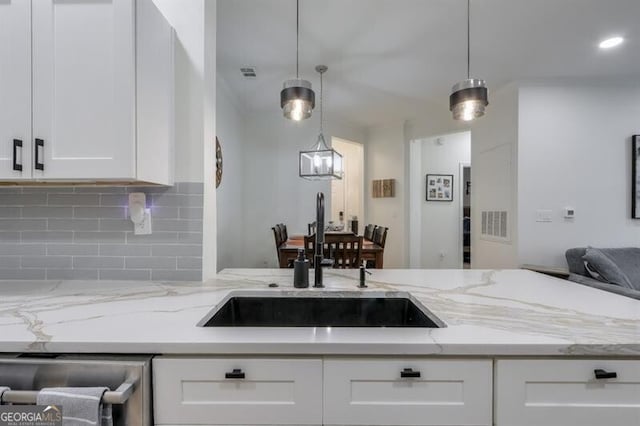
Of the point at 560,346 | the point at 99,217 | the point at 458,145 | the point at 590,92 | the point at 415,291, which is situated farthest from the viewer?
the point at 458,145

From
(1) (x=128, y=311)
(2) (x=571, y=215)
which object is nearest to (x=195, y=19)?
(1) (x=128, y=311)

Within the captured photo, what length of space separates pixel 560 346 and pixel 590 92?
3.90 metres

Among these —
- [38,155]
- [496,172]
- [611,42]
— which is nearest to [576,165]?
[496,172]

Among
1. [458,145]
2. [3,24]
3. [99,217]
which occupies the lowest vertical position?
[99,217]

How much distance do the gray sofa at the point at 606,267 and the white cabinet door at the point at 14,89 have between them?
3.49 m

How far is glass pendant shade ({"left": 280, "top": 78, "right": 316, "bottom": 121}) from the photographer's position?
186 cm

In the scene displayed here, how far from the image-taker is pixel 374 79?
140 inches

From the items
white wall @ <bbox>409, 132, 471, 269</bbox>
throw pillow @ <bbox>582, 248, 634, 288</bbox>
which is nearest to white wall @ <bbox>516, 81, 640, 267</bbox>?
throw pillow @ <bbox>582, 248, 634, 288</bbox>

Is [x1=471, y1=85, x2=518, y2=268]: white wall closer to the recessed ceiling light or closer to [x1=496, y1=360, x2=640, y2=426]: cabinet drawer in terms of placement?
the recessed ceiling light

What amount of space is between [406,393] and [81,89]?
4.74 ft

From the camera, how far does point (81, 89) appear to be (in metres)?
1.10

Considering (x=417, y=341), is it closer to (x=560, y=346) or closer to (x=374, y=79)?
(x=560, y=346)

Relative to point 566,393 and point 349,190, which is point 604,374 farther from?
point 349,190

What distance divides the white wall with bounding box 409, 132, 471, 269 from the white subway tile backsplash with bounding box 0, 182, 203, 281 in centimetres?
429
